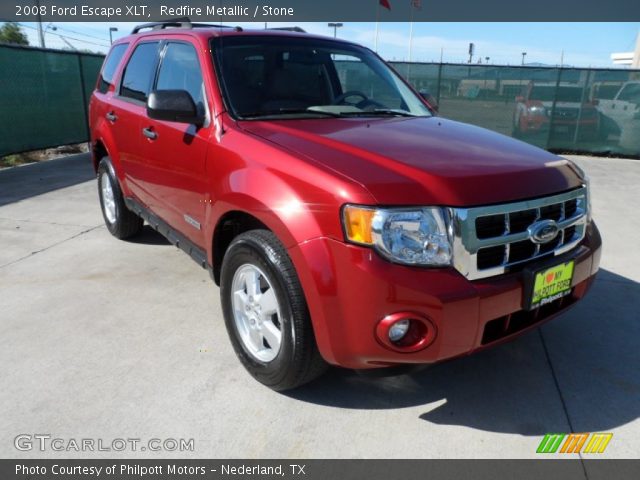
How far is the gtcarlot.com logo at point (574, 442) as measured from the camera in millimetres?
2354

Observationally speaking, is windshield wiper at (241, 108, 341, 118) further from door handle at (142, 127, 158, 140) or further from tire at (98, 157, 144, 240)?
tire at (98, 157, 144, 240)

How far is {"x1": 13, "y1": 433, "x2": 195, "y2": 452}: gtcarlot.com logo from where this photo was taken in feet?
7.61

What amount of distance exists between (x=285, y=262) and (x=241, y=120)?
1020 mm

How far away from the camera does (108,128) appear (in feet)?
15.3

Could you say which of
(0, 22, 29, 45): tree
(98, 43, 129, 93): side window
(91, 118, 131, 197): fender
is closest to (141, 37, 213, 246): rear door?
(91, 118, 131, 197): fender

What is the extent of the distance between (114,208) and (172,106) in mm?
2435

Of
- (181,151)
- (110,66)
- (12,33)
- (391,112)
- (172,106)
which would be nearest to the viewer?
(172,106)

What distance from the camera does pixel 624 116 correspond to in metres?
11.4

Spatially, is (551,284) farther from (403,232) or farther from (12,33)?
(12,33)

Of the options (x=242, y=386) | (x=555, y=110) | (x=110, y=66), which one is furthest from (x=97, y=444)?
(x=555, y=110)

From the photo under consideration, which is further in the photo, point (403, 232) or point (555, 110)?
point (555, 110)

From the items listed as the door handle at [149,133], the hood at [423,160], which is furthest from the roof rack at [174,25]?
the hood at [423,160]

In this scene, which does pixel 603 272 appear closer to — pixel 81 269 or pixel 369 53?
pixel 369 53
